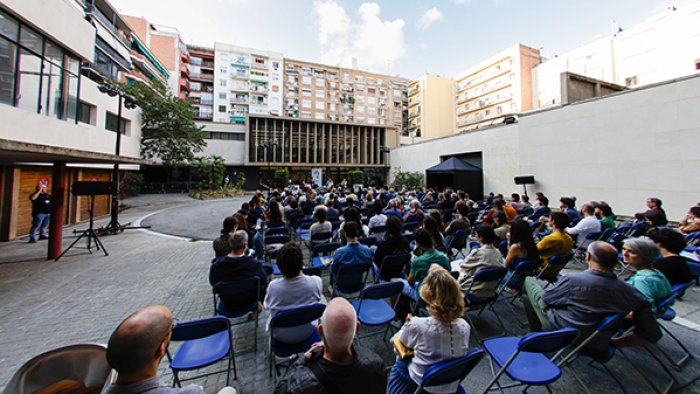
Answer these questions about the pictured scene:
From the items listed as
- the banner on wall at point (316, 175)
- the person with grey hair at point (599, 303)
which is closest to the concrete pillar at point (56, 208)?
the person with grey hair at point (599, 303)

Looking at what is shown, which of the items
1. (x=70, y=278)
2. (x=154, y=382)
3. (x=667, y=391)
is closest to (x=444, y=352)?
(x=154, y=382)

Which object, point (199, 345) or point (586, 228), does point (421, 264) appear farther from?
point (586, 228)

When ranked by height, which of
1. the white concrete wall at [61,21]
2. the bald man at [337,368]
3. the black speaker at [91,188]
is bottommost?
the bald man at [337,368]

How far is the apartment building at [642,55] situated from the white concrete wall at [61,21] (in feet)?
143

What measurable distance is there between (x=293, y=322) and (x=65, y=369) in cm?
137

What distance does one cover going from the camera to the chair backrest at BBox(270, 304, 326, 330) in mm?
2076

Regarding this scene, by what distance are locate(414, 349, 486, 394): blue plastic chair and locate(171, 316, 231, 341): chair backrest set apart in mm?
1537

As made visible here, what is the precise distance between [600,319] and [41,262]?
33.1 ft

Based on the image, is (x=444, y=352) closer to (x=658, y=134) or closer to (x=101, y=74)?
(x=658, y=134)

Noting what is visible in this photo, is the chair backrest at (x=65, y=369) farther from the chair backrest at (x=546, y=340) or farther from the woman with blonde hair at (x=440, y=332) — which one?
the chair backrest at (x=546, y=340)

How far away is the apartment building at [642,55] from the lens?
22.6 m

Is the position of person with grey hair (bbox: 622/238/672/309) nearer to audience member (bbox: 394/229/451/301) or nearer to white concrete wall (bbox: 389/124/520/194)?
audience member (bbox: 394/229/451/301)

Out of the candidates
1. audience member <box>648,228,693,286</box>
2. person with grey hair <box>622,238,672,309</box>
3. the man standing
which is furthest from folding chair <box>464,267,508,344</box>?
the man standing

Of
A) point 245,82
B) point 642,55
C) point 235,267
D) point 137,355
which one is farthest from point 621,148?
point 245,82
